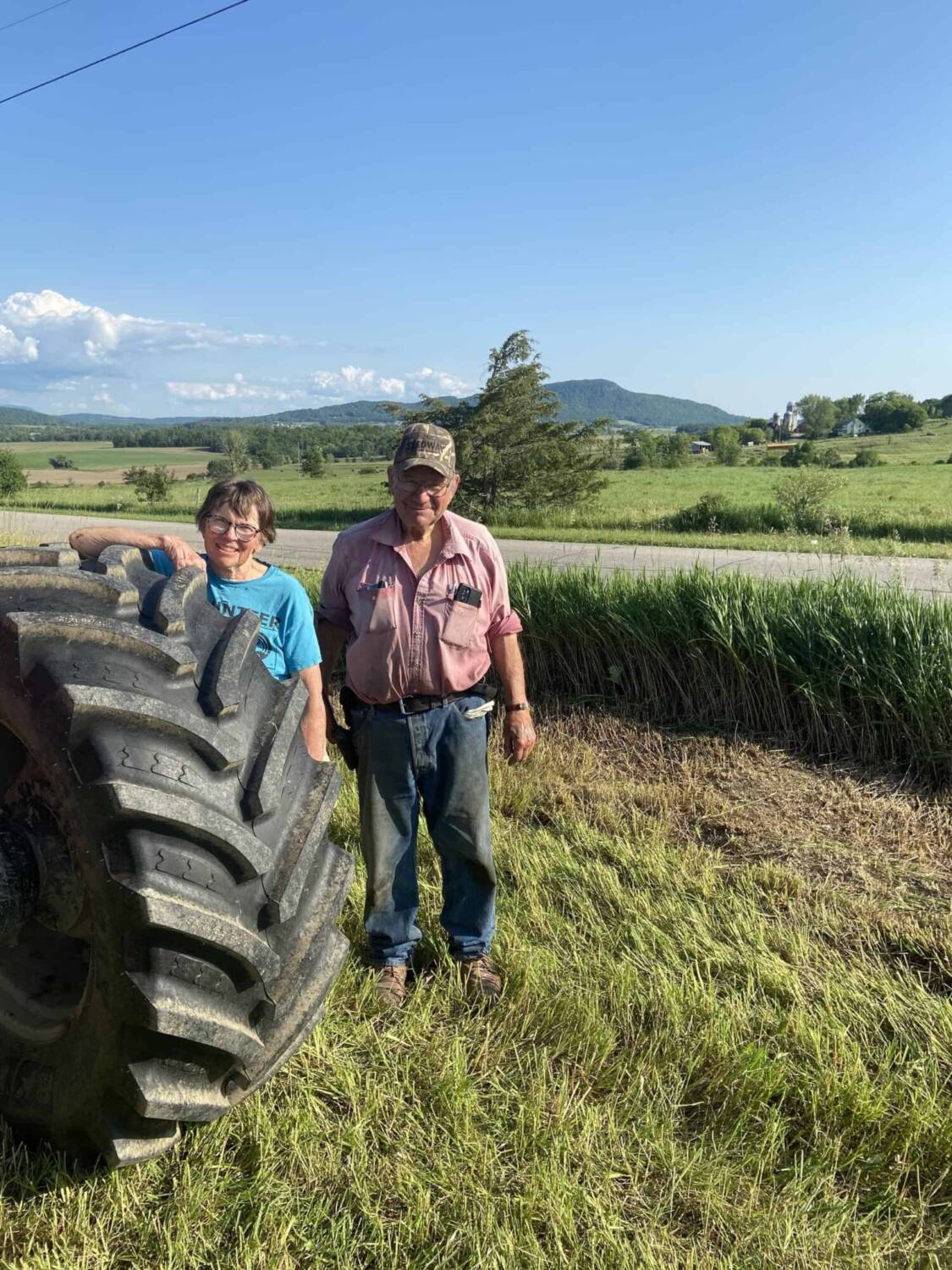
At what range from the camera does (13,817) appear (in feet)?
5.64

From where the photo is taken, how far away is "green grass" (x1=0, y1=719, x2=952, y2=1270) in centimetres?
190

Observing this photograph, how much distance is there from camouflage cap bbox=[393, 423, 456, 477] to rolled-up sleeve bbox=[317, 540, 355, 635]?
0.40m

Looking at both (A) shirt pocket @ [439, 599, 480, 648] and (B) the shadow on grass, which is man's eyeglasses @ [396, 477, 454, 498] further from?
(B) the shadow on grass

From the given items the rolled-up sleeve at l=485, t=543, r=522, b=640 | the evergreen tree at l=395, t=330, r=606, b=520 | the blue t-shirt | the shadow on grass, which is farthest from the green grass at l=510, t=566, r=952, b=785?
the evergreen tree at l=395, t=330, r=606, b=520

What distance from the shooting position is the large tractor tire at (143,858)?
1.46m

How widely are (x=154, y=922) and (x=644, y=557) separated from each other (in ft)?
44.7

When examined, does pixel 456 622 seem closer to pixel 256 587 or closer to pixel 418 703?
pixel 418 703

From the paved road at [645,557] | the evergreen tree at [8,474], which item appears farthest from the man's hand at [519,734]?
the evergreen tree at [8,474]

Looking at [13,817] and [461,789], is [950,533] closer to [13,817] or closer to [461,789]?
[461,789]

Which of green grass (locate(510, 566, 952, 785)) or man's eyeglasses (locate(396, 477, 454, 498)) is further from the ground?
man's eyeglasses (locate(396, 477, 454, 498))

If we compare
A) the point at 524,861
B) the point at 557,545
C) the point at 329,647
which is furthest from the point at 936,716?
the point at 557,545

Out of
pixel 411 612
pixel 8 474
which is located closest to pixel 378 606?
pixel 411 612

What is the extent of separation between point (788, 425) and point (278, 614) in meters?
124

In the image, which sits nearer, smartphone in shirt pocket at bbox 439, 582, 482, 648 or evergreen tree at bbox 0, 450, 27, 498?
smartphone in shirt pocket at bbox 439, 582, 482, 648
